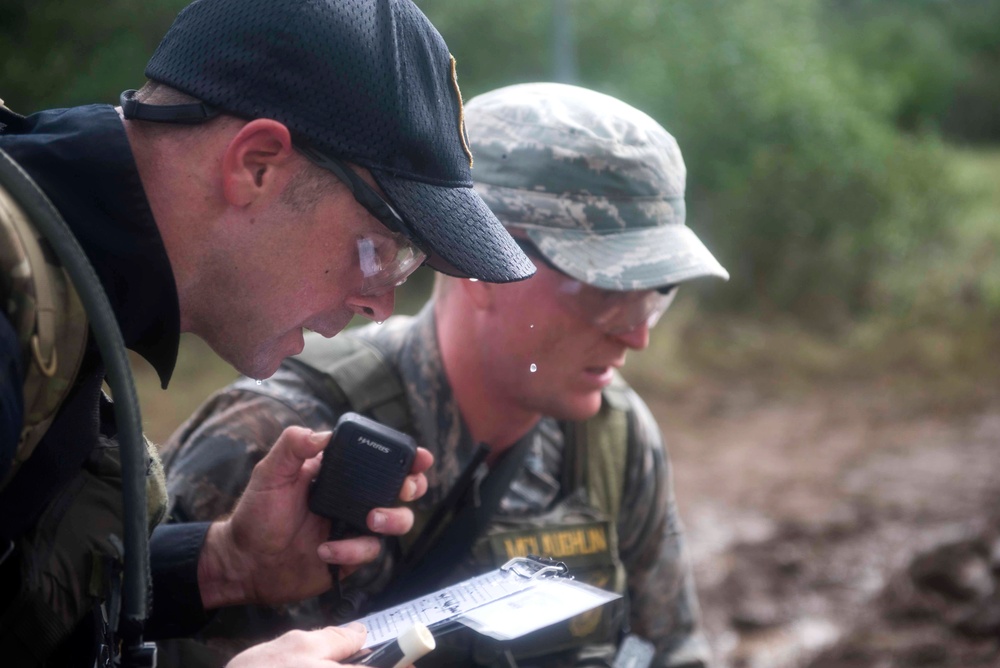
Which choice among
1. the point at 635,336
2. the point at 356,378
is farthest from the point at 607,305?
the point at 356,378

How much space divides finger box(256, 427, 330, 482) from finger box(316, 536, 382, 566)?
0.54 ft

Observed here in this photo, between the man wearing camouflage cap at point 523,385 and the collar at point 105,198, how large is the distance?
0.83 meters

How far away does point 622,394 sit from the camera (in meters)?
3.00

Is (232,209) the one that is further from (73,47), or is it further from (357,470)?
(73,47)

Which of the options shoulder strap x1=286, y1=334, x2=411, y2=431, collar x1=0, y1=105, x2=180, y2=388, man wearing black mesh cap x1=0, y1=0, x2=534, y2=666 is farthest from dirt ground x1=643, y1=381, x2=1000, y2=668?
collar x1=0, y1=105, x2=180, y2=388

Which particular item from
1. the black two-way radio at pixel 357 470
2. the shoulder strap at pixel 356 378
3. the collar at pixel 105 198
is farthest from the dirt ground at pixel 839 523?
the collar at pixel 105 198

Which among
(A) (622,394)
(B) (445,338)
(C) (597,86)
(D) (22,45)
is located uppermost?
(D) (22,45)

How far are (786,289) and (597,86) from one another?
10.7ft

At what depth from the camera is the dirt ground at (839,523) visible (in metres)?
5.18

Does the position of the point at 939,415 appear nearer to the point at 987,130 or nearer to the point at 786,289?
the point at 786,289

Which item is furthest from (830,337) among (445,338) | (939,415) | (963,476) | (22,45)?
(445,338)

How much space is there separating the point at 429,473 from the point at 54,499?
115 cm

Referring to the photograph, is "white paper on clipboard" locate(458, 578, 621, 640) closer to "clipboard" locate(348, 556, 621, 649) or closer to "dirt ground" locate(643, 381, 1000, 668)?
"clipboard" locate(348, 556, 621, 649)

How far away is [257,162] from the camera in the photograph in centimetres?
162
